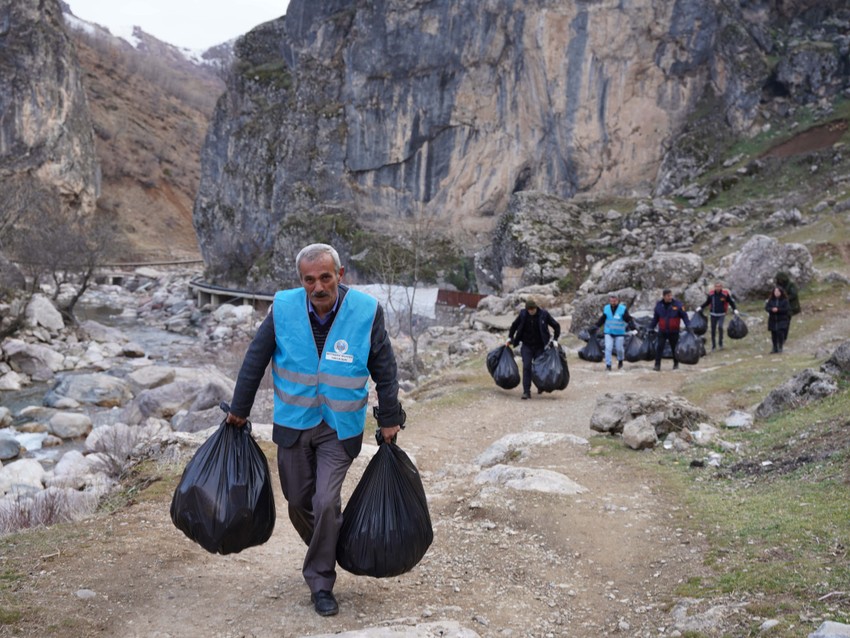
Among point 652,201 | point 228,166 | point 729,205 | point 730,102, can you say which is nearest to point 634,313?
point 729,205

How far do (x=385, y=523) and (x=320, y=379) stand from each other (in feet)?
2.65

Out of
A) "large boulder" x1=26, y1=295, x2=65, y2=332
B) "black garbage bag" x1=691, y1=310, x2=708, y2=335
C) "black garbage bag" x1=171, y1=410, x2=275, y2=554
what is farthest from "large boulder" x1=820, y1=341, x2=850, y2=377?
"large boulder" x1=26, y1=295, x2=65, y2=332

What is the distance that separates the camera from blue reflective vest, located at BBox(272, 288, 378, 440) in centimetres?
376

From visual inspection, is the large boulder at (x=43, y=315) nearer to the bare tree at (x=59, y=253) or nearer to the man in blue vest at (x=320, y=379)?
the bare tree at (x=59, y=253)

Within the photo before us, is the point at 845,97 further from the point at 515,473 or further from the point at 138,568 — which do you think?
the point at 138,568

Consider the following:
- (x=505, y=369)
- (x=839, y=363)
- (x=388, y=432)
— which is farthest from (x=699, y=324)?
(x=388, y=432)

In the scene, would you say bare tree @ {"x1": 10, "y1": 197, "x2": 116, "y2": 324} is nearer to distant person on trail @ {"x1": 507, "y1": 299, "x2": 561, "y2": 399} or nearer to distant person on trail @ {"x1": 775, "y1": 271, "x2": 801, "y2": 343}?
distant person on trail @ {"x1": 507, "y1": 299, "x2": 561, "y2": 399}

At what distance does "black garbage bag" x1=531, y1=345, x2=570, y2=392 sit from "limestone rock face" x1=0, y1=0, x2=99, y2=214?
6092cm

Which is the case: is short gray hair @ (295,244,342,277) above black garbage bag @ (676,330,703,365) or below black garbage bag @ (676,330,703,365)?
above

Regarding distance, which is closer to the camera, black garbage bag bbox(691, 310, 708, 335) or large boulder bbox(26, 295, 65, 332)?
black garbage bag bbox(691, 310, 708, 335)

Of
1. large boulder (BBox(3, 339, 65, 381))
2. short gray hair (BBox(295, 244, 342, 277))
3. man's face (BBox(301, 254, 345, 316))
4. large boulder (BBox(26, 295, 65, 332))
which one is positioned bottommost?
large boulder (BBox(3, 339, 65, 381))

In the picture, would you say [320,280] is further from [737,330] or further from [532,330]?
[737,330]

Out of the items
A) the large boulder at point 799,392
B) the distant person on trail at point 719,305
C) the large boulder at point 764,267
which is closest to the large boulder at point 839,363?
the large boulder at point 799,392

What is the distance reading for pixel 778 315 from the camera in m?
14.0
